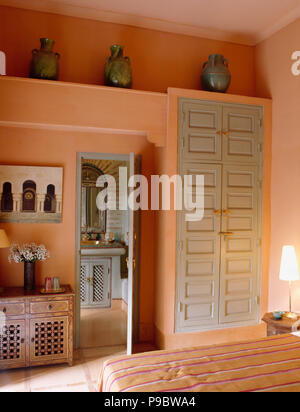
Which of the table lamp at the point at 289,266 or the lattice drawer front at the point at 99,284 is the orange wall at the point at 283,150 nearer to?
the table lamp at the point at 289,266

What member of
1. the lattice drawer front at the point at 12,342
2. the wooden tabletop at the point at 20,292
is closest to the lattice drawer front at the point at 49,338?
the lattice drawer front at the point at 12,342

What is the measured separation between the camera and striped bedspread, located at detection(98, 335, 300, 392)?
1.87m

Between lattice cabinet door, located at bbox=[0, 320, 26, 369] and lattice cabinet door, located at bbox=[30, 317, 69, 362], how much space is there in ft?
0.29

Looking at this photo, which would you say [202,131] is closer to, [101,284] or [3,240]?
[3,240]

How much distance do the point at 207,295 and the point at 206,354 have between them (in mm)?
1584

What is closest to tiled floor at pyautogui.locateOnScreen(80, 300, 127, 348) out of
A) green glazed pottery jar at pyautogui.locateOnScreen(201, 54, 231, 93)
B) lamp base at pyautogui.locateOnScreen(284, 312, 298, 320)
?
lamp base at pyautogui.locateOnScreen(284, 312, 298, 320)

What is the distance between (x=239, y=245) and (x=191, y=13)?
8.11 ft

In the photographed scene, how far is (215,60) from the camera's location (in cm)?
392

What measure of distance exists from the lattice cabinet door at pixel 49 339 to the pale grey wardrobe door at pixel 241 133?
2.34m

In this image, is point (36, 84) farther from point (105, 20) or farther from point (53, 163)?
point (105, 20)

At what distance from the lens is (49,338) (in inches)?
137

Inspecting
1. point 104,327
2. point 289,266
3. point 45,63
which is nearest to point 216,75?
point 45,63

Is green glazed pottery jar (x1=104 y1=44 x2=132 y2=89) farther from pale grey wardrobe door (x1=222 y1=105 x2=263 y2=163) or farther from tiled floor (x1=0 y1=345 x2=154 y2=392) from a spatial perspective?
tiled floor (x1=0 y1=345 x2=154 y2=392)
